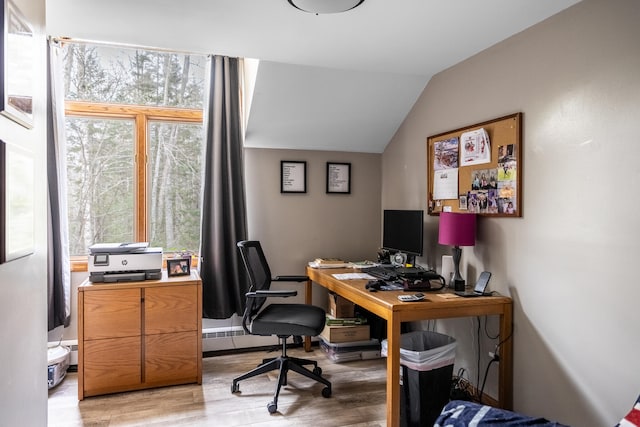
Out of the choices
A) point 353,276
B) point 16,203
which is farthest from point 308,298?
point 16,203

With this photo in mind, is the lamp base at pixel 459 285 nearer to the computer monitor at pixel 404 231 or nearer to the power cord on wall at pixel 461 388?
the computer monitor at pixel 404 231

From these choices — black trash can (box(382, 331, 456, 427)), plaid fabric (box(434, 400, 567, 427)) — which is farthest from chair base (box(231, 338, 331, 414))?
plaid fabric (box(434, 400, 567, 427))

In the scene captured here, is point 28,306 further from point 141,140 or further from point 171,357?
point 141,140

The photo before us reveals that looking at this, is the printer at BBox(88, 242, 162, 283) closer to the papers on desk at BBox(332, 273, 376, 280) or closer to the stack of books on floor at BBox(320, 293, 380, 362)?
the papers on desk at BBox(332, 273, 376, 280)

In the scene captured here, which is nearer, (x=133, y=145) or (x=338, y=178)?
(x=133, y=145)

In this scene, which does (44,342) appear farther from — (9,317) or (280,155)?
(280,155)

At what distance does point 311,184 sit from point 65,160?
193cm

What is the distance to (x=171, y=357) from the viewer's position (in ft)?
9.64

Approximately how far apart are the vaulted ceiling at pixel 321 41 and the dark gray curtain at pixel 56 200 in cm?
74

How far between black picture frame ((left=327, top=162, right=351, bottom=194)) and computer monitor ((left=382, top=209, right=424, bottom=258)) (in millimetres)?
580

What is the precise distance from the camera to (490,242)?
103 inches

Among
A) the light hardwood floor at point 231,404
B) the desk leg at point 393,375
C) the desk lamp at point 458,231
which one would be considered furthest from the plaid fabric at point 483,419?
the desk lamp at point 458,231

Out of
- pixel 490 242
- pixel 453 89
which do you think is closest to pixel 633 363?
pixel 490 242

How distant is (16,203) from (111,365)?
1730 mm
